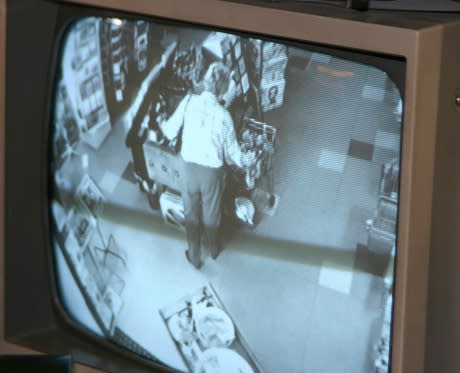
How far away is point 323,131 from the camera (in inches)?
48.6

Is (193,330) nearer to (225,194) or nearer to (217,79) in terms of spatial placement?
(225,194)

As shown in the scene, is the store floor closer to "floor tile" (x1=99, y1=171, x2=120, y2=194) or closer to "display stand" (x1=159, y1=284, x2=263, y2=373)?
"display stand" (x1=159, y1=284, x2=263, y2=373)

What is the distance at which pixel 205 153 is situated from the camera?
52.9 inches

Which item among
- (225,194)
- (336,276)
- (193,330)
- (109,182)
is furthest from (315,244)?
(109,182)

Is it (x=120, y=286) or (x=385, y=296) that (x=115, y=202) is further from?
(x=385, y=296)

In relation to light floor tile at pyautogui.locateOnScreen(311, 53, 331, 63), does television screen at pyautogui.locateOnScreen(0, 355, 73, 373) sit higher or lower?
lower

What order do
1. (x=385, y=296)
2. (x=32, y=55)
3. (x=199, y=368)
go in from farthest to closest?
(x=32, y=55) → (x=199, y=368) → (x=385, y=296)

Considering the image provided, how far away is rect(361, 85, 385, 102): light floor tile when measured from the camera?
46.6 inches

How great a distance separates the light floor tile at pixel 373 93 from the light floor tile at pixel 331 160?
0.08 metres

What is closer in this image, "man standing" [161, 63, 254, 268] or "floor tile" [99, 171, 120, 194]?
"man standing" [161, 63, 254, 268]

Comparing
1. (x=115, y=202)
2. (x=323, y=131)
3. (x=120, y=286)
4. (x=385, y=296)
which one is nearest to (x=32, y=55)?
(x=115, y=202)

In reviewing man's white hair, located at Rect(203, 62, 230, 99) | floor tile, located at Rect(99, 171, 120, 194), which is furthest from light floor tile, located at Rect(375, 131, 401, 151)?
floor tile, located at Rect(99, 171, 120, 194)

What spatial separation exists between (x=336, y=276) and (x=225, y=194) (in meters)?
0.20

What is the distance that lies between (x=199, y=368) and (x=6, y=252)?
15.7 inches
